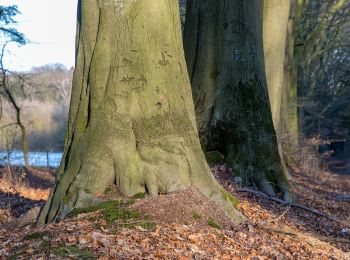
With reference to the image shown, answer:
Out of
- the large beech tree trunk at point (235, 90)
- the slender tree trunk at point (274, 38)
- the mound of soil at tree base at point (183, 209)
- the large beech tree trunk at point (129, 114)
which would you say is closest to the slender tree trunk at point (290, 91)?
the slender tree trunk at point (274, 38)

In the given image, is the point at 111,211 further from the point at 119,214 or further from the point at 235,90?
the point at 235,90

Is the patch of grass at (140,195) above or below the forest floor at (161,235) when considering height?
above

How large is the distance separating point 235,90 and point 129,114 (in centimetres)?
435

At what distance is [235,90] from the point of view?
10.8 m

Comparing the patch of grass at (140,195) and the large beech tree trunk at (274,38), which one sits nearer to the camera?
the patch of grass at (140,195)

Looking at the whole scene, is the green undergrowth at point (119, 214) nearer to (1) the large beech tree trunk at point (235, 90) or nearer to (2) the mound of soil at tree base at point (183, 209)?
(2) the mound of soil at tree base at point (183, 209)

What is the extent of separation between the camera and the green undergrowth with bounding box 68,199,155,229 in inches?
229

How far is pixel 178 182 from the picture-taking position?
22.1ft

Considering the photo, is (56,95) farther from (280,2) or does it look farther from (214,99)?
(214,99)

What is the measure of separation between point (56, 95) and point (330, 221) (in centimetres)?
2163

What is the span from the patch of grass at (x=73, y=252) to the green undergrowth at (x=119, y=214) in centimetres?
85

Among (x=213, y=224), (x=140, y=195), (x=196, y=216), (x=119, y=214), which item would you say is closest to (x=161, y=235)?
(x=119, y=214)

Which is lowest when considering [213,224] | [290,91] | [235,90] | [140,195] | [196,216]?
[213,224]

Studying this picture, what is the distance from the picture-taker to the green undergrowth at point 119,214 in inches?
229
